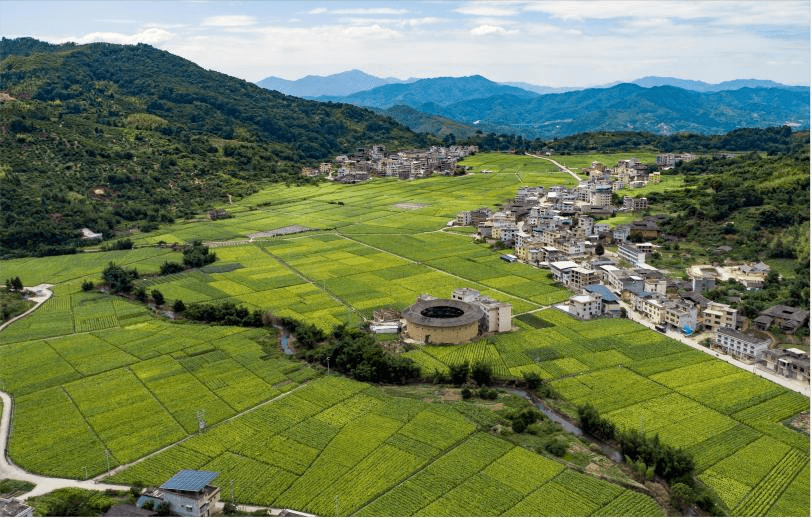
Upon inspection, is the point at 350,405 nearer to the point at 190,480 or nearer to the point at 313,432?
the point at 313,432

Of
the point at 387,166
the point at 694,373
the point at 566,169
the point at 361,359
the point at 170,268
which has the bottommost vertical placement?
the point at 694,373

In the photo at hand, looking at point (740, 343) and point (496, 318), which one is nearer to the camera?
point (740, 343)

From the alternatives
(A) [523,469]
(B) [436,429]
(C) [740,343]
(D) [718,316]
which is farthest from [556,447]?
(D) [718,316]

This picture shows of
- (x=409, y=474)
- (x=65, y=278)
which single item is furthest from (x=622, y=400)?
(x=65, y=278)

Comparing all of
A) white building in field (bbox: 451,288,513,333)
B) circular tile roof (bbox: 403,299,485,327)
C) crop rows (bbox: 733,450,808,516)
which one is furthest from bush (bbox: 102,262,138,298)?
crop rows (bbox: 733,450,808,516)

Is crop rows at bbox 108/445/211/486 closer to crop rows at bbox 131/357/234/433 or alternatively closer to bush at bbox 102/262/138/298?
crop rows at bbox 131/357/234/433

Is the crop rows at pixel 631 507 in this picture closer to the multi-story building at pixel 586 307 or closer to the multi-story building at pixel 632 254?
the multi-story building at pixel 586 307

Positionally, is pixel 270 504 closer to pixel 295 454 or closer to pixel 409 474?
pixel 295 454
